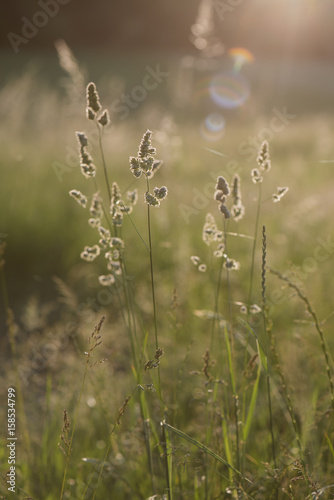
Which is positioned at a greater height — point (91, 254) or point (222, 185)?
point (222, 185)

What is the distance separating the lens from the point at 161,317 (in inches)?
119

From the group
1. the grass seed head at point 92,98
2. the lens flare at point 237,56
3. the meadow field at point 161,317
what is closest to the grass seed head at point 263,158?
the meadow field at point 161,317

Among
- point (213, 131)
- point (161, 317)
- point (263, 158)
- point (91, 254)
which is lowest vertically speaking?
point (161, 317)

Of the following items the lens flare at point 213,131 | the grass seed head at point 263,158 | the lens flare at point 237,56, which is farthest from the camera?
the lens flare at point 213,131

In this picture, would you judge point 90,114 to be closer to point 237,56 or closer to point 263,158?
point 263,158

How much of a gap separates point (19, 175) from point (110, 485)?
3.59 metres

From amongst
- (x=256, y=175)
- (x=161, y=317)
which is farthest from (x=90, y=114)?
(x=161, y=317)

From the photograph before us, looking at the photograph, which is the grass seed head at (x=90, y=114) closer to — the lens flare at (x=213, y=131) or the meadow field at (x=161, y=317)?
the meadow field at (x=161, y=317)

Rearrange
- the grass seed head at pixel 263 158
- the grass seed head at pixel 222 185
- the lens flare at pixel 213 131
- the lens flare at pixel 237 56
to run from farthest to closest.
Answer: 1. the lens flare at pixel 213 131
2. the lens flare at pixel 237 56
3. the grass seed head at pixel 263 158
4. the grass seed head at pixel 222 185

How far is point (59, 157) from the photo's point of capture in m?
5.39

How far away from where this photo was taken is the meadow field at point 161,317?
125cm

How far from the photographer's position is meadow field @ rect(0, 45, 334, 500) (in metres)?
1.25

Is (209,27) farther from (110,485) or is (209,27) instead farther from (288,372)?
(110,485)

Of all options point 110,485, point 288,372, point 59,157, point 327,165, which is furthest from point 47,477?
point 327,165
